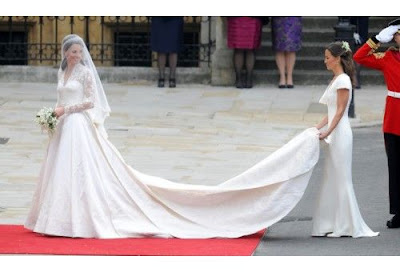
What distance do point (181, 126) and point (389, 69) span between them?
6.89 metres

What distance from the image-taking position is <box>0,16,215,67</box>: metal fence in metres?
24.1

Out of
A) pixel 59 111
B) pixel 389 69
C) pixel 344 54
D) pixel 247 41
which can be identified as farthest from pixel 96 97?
pixel 247 41

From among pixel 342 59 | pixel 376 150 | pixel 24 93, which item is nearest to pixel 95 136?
pixel 342 59

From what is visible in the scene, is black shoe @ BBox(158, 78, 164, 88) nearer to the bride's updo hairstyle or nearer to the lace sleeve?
the bride's updo hairstyle

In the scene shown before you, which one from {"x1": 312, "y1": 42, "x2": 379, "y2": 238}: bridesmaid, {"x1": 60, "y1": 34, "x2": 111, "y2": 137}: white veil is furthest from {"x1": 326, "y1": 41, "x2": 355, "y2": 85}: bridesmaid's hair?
{"x1": 60, "y1": 34, "x2": 111, "y2": 137}: white veil

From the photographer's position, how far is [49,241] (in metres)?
12.1

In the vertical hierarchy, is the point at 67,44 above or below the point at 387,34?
below

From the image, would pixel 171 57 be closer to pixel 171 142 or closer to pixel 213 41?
pixel 213 41

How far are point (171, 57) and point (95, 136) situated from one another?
33.6 ft

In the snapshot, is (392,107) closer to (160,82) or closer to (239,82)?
(239,82)

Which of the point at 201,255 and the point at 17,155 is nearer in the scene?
the point at 201,255

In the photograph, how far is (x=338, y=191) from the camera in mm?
12578

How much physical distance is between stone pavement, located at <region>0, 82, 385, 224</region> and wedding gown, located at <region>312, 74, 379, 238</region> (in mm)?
2808

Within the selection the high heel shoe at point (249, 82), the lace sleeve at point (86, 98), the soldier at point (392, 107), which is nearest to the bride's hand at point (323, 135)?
the soldier at point (392, 107)
